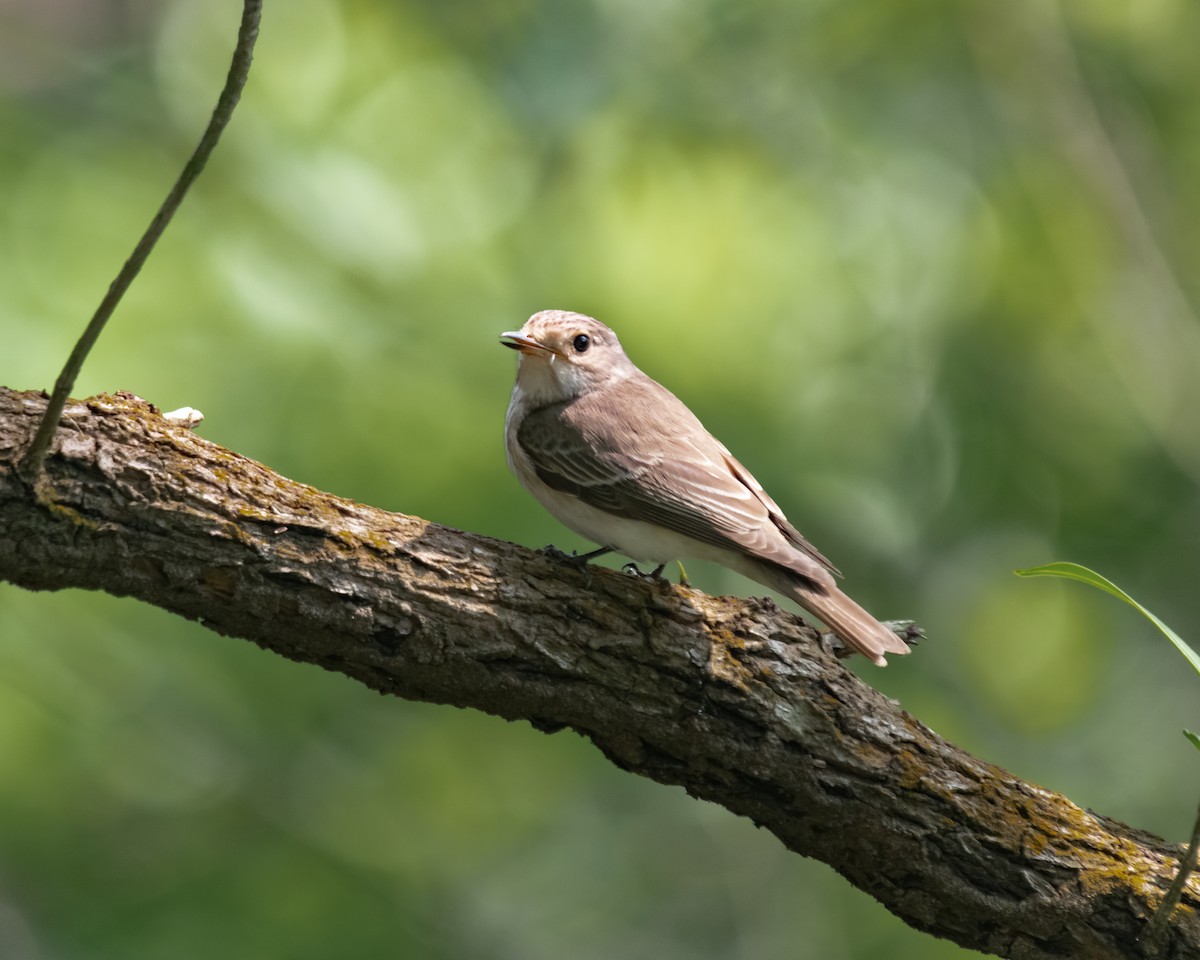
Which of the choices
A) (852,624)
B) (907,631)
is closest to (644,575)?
(852,624)

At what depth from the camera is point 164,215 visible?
2498 millimetres

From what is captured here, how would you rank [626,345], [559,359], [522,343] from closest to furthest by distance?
[522,343] < [559,359] < [626,345]

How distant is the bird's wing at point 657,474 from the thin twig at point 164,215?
2.14 m

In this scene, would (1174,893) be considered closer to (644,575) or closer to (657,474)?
(644,575)

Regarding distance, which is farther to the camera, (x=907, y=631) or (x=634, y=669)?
(x=907, y=631)

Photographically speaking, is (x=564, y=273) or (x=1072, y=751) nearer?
(x=564, y=273)

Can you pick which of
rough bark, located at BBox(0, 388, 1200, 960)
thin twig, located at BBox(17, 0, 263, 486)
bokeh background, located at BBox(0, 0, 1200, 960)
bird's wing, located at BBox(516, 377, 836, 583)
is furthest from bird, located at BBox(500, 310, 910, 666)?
thin twig, located at BBox(17, 0, 263, 486)

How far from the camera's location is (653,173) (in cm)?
652

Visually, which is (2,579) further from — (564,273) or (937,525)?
(937,525)

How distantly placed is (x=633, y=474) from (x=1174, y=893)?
87.4 inches

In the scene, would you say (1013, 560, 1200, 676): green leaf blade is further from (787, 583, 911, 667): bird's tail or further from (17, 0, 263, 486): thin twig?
(17, 0, 263, 486): thin twig

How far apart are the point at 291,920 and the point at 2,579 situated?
11.3 feet

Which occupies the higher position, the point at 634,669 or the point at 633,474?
the point at 633,474

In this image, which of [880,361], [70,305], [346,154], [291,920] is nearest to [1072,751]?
[880,361]
